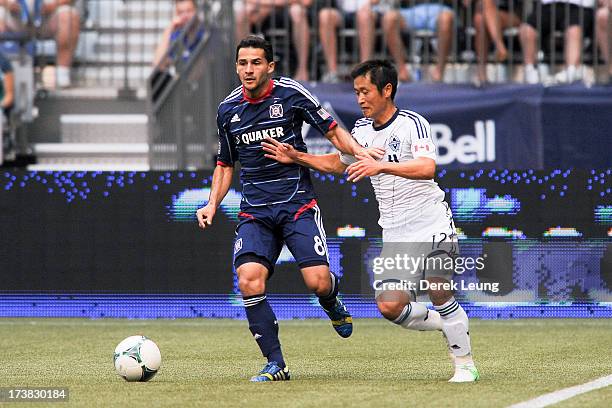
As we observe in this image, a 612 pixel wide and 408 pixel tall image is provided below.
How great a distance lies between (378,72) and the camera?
7.90m

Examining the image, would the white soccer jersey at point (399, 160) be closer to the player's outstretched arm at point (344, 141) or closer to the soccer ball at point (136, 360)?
the player's outstretched arm at point (344, 141)

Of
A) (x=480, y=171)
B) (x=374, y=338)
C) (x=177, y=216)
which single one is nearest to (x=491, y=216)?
(x=480, y=171)

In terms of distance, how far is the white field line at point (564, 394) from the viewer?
268 inches

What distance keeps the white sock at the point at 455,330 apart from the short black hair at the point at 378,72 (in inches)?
55.8

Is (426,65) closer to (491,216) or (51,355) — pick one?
(491,216)

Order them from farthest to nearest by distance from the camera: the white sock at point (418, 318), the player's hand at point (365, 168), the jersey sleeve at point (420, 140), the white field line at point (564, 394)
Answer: the white sock at point (418, 318), the jersey sleeve at point (420, 140), the player's hand at point (365, 168), the white field line at point (564, 394)

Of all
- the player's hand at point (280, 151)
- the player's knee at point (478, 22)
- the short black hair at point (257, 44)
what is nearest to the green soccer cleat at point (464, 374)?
the player's hand at point (280, 151)

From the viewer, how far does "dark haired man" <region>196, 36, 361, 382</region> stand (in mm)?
8219

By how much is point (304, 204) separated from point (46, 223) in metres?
5.48

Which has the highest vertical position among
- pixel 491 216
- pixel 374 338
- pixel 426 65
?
pixel 426 65

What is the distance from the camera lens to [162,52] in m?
16.3

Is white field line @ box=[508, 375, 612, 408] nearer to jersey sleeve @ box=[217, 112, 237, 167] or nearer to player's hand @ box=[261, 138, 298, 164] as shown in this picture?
player's hand @ box=[261, 138, 298, 164]

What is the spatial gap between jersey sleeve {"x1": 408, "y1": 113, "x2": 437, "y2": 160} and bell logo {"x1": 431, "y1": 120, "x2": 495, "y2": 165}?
20.6 ft

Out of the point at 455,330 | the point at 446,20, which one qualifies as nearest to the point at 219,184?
the point at 455,330
